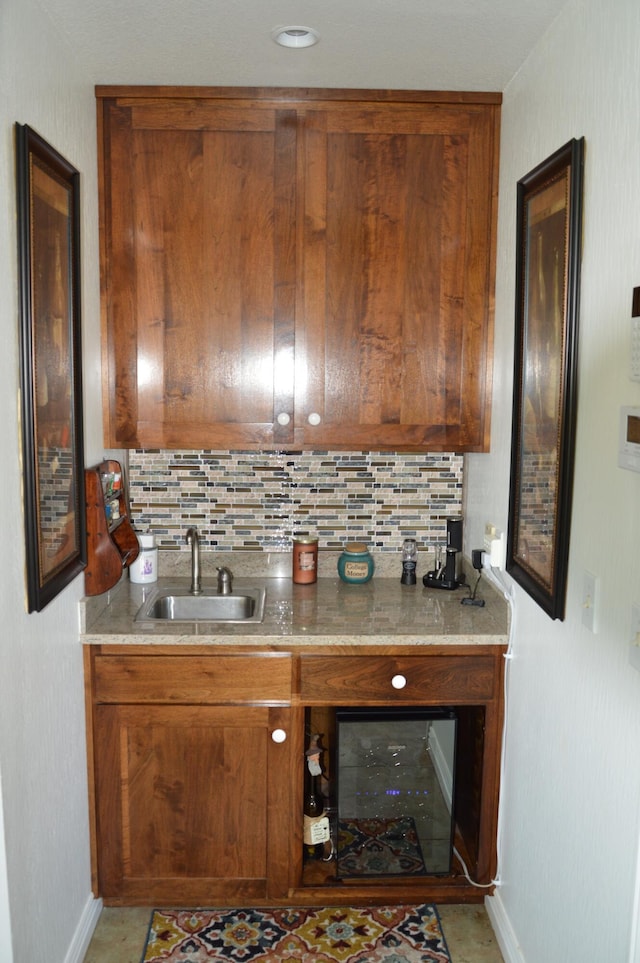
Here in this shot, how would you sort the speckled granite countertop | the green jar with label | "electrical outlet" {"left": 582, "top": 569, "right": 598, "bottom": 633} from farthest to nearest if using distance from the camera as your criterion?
the green jar with label < the speckled granite countertop < "electrical outlet" {"left": 582, "top": 569, "right": 598, "bottom": 633}

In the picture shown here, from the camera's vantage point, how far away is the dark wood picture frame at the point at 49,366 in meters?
1.73

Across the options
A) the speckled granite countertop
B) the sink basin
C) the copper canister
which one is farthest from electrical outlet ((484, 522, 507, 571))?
the sink basin

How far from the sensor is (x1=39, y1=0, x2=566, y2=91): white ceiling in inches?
74.2

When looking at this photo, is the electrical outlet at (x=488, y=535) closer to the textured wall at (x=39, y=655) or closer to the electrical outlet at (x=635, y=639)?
the electrical outlet at (x=635, y=639)

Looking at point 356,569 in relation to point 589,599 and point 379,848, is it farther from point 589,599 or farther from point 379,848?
point 589,599

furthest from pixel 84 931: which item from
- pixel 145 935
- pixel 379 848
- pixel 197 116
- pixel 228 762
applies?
pixel 197 116

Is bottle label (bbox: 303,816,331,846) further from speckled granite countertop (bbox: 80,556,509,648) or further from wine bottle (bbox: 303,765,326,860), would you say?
speckled granite countertop (bbox: 80,556,509,648)

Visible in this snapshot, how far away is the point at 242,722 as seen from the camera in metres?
2.35

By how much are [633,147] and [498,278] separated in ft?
3.30

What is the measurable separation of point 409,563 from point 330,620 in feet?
1.54

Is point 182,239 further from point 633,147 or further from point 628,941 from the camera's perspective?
point 628,941

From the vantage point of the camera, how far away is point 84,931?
224 cm

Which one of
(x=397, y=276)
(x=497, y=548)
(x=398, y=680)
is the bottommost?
(x=398, y=680)

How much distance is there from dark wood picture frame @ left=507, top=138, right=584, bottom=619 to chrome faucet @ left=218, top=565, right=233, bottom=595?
3.05 ft
